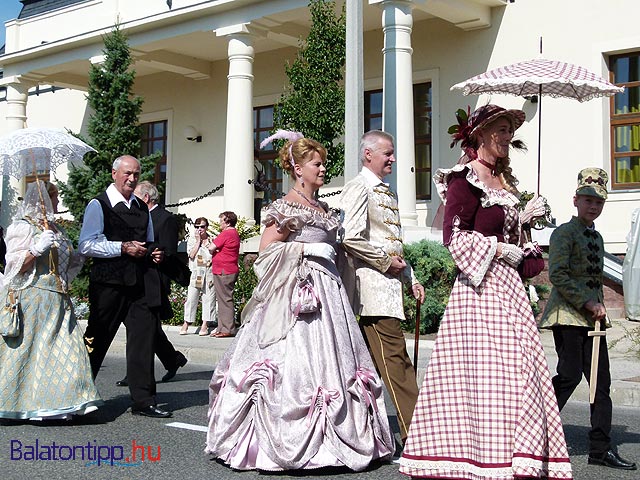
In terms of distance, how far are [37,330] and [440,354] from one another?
344cm

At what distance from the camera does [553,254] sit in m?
5.55

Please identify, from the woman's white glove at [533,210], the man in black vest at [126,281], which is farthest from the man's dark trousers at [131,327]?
the woman's white glove at [533,210]

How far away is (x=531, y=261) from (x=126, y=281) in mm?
3329

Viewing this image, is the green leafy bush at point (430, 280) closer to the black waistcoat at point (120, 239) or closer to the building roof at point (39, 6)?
the black waistcoat at point (120, 239)

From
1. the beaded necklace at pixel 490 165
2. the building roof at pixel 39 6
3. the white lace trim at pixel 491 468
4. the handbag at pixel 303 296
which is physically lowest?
the white lace trim at pixel 491 468

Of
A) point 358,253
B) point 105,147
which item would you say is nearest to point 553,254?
point 358,253

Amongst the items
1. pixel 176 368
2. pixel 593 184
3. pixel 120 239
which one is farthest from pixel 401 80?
pixel 593 184

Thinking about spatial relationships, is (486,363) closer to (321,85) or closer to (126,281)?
(126,281)

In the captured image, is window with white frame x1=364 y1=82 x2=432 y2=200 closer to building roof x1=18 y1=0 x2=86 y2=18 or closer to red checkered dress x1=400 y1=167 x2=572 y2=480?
building roof x1=18 y1=0 x2=86 y2=18

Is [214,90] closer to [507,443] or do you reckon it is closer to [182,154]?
[182,154]

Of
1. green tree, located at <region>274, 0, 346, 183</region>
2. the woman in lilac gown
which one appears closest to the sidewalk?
the woman in lilac gown

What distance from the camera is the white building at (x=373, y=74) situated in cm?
1552

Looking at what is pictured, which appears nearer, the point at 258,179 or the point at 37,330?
the point at 37,330

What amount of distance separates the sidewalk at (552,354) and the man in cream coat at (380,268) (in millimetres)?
3343
